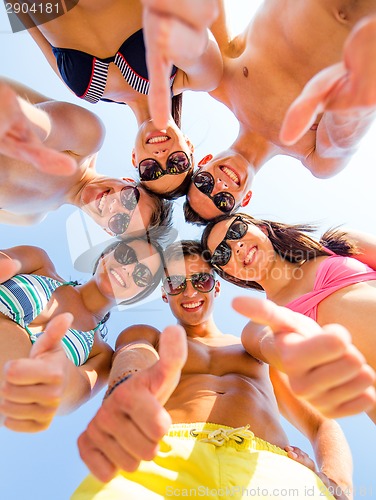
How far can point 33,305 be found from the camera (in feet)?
8.48

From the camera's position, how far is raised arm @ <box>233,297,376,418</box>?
129cm

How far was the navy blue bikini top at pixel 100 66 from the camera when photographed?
9.18ft

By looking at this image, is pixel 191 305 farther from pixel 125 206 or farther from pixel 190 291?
pixel 125 206

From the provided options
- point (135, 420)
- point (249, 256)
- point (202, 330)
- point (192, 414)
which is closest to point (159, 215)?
point (249, 256)

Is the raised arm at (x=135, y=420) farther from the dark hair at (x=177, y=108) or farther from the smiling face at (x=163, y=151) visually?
the dark hair at (x=177, y=108)

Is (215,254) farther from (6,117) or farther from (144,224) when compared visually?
(6,117)

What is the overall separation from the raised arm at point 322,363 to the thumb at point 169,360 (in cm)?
25

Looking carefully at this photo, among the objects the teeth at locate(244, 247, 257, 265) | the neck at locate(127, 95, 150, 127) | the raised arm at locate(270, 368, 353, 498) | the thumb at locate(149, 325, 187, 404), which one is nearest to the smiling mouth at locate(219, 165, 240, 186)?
the teeth at locate(244, 247, 257, 265)

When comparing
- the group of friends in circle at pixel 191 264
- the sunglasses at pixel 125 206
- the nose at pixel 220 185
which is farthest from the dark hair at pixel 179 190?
the nose at pixel 220 185

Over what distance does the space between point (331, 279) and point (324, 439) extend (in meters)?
0.99

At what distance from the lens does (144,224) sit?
3.08 m

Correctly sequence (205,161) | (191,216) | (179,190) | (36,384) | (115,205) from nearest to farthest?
(36,384)
(115,205)
(179,190)
(191,216)
(205,161)

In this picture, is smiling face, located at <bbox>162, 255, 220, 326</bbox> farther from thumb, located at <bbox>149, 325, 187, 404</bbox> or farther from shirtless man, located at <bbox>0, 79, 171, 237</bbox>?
thumb, located at <bbox>149, 325, 187, 404</bbox>

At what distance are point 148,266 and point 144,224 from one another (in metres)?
0.32
